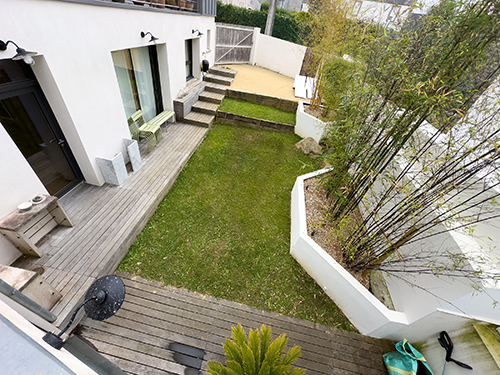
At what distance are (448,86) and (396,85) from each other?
2.21ft

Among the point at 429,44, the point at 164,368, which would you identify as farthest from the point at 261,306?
the point at 429,44

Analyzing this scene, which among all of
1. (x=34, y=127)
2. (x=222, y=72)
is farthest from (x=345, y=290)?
(x=222, y=72)

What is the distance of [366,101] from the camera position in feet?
11.0

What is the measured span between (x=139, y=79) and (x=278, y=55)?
9388 mm

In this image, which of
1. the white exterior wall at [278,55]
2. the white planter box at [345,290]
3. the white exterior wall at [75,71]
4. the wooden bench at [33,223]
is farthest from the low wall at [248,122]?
the white exterior wall at [278,55]

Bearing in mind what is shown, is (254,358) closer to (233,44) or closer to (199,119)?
(199,119)

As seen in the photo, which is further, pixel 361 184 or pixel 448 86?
pixel 361 184

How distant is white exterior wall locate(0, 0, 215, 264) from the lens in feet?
7.48

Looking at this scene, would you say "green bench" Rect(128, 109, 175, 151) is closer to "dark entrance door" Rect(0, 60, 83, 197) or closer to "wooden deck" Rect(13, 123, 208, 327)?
"wooden deck" Rect(13, 123, 208, 327)

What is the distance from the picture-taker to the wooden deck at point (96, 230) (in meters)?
2.54

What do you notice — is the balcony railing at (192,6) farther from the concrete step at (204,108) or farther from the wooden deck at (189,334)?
the wooden deck at (189,334)

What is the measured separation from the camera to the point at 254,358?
6.48 ft

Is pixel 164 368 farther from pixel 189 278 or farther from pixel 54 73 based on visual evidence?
pixel 54 73

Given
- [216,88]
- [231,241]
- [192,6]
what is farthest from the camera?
[216,88]
